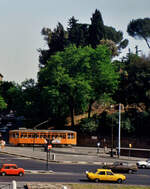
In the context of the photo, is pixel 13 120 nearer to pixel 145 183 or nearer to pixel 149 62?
pixel 149 62

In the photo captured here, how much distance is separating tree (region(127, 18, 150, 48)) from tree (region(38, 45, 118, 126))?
134 ft

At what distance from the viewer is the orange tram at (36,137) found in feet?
227

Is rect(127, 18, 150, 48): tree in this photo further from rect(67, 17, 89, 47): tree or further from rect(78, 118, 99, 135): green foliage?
rect(78, 118, 99, 135): green foliage

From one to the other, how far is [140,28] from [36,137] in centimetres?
6341

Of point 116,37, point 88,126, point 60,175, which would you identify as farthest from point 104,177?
point 116,37

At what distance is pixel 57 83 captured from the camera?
78.5 metres

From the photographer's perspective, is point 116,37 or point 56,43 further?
point 116,37

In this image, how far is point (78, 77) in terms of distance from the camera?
77.9 m

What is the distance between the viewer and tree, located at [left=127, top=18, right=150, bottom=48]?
11913 cm

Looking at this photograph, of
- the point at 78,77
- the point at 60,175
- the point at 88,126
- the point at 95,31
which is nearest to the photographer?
the point at 60,175

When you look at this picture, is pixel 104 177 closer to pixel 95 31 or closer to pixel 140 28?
pixel 95 31

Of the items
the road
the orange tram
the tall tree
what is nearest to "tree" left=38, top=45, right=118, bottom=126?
the orange tram

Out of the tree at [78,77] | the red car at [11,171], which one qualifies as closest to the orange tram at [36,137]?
the tree at [78,77]

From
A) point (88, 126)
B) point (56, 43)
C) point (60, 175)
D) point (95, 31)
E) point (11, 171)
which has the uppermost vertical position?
point (95, 31)
